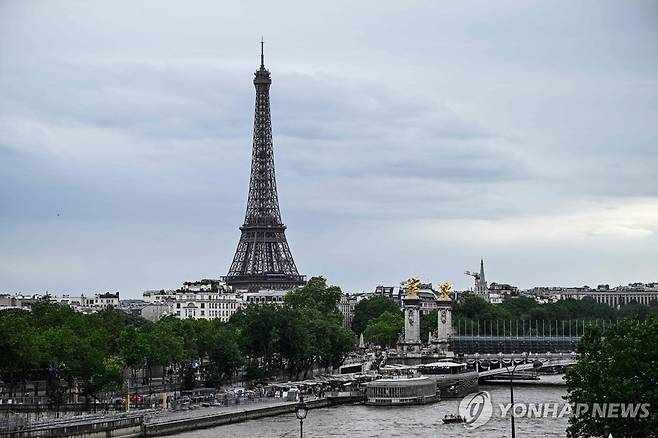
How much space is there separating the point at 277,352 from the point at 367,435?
34.6m

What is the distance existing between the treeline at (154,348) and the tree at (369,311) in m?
50.2

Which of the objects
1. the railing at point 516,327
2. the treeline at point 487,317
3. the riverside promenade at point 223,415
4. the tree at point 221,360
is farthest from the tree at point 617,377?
the railing at point 516,327

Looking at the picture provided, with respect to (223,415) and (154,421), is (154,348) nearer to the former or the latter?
(223,415)

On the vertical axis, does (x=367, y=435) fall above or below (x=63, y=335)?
below

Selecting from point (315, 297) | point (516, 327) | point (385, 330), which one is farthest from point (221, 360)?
point (516, 327)

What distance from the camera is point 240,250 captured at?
160750 mm

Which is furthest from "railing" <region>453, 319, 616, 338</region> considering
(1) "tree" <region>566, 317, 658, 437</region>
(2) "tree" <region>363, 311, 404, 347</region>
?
(1) "tree" <region>566, 317, 658, 437</region>

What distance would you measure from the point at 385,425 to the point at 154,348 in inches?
803

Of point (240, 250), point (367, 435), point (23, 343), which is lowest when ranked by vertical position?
point (367, 435)

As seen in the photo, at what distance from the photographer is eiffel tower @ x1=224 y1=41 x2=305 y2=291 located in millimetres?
154875

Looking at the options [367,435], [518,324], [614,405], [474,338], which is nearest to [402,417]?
[367,435]

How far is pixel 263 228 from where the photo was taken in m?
156

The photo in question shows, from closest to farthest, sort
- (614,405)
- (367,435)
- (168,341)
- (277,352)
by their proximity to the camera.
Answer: (614,405)
(367,435)
(168,341)
(277,352)

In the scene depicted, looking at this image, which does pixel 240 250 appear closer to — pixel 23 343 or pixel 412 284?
pixel 412 284
